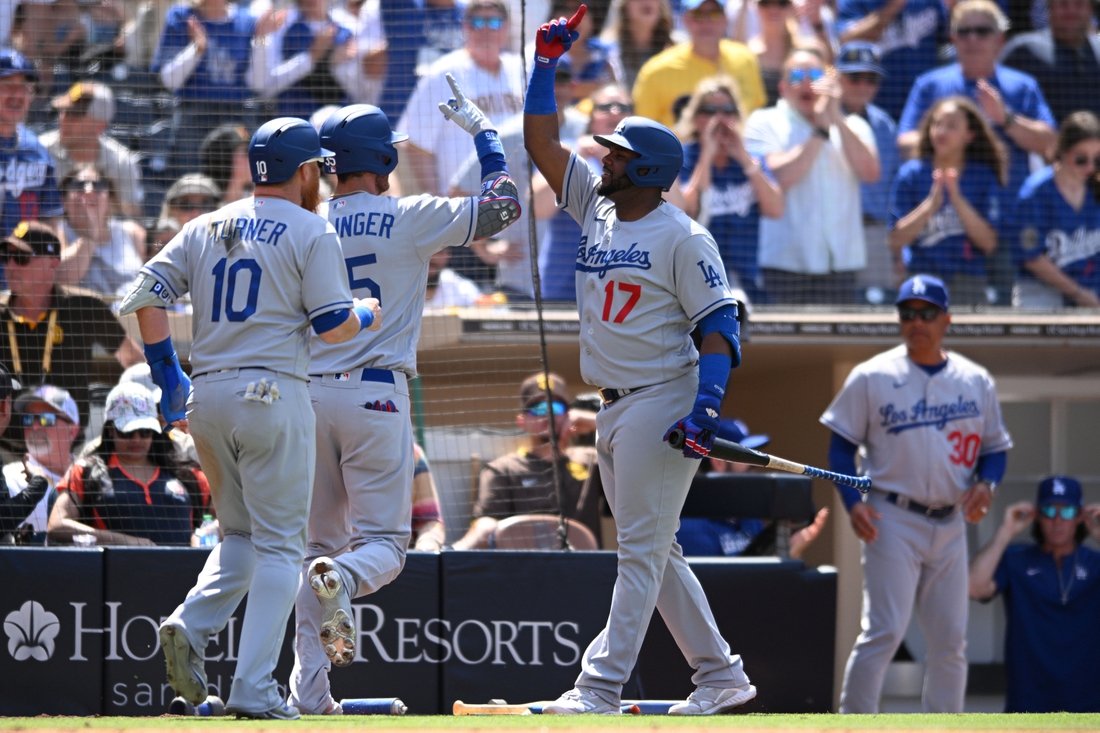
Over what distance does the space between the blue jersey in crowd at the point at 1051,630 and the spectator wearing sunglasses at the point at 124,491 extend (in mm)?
4596

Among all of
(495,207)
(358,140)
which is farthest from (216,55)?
(495,207)

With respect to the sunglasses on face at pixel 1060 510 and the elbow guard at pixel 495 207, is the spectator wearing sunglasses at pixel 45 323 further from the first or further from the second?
the sunglasses on face at pixel 1060 510

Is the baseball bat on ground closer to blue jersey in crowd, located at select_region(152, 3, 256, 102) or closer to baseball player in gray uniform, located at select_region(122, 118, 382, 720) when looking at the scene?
baseball player in gray uniform, located at select_region(122, 118, 382, 720)

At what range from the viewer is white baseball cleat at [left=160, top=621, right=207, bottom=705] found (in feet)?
12.6

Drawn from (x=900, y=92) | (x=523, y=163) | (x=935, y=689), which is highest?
(x=900, y=92)

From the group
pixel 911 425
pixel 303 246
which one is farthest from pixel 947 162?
pixel 303 246

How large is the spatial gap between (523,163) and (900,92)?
3812mm

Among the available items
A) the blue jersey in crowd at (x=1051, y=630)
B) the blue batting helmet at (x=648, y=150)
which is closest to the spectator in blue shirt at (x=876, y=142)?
the blue jersey in crowd at (x=1051, y=630)

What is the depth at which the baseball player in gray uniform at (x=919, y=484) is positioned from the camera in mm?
6371

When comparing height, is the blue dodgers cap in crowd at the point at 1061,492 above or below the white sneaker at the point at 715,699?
above

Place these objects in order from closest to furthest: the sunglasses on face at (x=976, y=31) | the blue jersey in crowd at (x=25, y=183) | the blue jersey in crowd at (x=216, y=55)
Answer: the blue jersey in crowd at (x=25, y=183) → the blue jersey in crowd at (x=216, y=55) → the sunglasses on face at (x=976, y=31)

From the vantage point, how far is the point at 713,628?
15.0ft

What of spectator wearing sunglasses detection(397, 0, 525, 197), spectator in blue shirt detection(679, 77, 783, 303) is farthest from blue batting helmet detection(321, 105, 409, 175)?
spectator in blue shirt detection(679, 77, 783, 303)

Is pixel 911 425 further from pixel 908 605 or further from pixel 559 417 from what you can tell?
pixel 559 417
